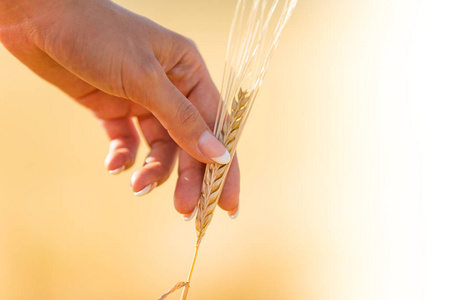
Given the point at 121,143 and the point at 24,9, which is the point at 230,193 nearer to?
the point at 121,143

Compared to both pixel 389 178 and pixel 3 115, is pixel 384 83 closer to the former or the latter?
pixel 389 178

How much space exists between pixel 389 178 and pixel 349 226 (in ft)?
1.40

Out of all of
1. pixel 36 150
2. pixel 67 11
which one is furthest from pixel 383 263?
pixel 36 150

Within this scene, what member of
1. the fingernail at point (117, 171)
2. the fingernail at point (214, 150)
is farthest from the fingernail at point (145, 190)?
the fingernail at point (214, 150)

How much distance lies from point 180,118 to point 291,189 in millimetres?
2079

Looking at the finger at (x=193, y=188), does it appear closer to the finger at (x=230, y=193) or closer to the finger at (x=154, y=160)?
the finger at (x=230, y=193)

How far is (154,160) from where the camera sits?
1537 millimetres

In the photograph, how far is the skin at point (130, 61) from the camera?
3.66 feet

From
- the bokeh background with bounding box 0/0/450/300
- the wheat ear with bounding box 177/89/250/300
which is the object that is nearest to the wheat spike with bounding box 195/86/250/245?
the wheat ear with bounding box 177/89/250/300

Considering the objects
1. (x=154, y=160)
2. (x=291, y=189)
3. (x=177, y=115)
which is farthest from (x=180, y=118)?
(x=291, y=189)

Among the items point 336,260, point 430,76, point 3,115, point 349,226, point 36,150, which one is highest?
point 430,76

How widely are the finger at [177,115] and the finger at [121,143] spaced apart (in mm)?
517

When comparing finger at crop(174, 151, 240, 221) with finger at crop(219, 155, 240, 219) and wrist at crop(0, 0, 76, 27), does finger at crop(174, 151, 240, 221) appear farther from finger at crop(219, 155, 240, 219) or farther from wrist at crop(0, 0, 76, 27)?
wrist at crop(0, 0, 76, 27)

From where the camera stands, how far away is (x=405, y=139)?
121 inches
